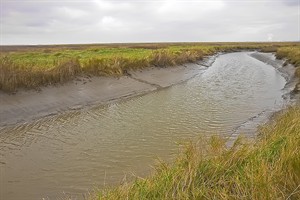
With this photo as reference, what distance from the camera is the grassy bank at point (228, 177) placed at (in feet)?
13.5

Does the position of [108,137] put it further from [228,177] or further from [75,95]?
[75,95]

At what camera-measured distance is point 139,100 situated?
55.5 ft

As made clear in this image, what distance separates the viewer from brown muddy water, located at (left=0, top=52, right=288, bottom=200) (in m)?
6.94

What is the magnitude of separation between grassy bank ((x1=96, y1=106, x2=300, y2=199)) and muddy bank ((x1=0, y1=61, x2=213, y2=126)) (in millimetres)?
8361

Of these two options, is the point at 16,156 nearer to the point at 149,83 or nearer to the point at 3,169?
the point at 3,169

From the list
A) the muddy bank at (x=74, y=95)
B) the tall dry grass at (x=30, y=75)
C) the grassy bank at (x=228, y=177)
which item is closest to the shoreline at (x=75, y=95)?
the muddy bank at (x=74, y=95)

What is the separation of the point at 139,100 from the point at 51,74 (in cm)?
423

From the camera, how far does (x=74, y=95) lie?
52.4 ft

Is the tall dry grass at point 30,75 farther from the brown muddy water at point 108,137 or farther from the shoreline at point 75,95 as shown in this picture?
the brown muddy water at point 108,137

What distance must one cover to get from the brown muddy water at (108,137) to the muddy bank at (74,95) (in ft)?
2.51

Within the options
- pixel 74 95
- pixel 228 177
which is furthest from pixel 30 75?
pixel 228 177

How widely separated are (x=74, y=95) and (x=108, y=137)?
21.0ft

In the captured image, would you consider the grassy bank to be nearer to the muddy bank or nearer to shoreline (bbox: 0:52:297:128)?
shoreline (bbox: 0:52:297:128)

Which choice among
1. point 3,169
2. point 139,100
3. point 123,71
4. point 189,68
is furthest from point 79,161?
point 189,68
